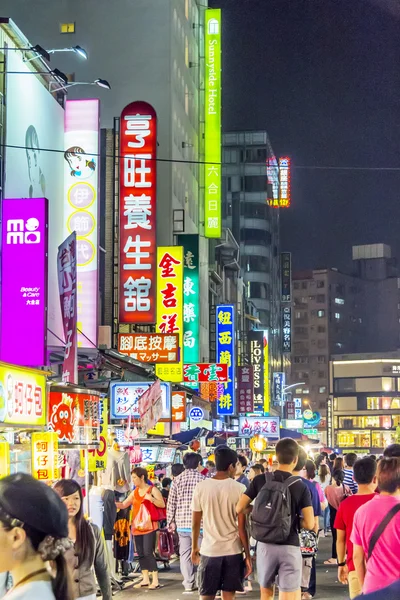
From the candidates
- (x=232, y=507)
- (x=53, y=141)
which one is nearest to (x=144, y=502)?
(x=232, y=507)

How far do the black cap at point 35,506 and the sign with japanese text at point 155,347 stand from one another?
2585 centimetres

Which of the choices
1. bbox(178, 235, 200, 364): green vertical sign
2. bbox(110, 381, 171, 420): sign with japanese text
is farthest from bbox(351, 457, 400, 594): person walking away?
bbox(178, 235, 200, 364): green vertical sign

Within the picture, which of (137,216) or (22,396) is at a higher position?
(137,216)

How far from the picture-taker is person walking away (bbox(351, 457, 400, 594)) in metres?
7.12

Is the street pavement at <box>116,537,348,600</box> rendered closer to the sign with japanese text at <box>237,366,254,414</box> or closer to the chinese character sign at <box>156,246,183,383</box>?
the chinese character sign at <box>156,246,183,383</box>

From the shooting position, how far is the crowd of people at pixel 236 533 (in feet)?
11.2

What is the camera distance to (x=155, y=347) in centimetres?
2969

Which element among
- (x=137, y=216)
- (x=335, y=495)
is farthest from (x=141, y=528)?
(x=137, y=216)

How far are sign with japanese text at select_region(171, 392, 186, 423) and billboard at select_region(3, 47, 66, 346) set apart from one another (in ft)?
25.0

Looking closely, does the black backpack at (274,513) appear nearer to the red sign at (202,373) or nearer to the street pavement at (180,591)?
the street pavement at (180,591)

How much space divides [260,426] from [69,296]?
2799cm

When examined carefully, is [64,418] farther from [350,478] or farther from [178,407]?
[178,407]

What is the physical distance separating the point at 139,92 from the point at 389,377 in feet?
284

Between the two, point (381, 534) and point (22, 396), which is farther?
point (22, 396)
